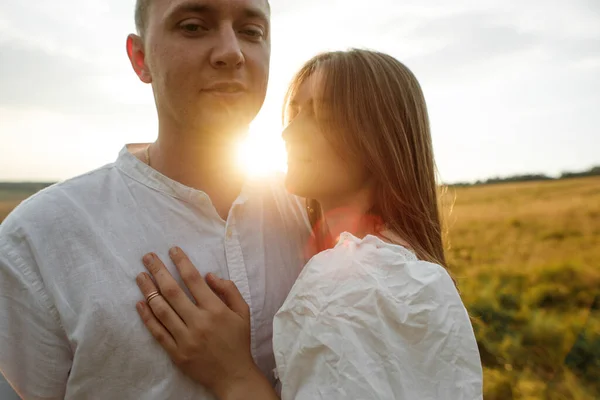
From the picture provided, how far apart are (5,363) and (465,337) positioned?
4.85 ft

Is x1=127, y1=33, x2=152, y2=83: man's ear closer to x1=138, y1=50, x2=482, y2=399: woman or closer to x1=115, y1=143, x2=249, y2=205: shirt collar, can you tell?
x1=115, y1=143, x2=249, y2=205: shirt collar

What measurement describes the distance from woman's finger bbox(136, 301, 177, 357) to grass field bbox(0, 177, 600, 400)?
4.49ft

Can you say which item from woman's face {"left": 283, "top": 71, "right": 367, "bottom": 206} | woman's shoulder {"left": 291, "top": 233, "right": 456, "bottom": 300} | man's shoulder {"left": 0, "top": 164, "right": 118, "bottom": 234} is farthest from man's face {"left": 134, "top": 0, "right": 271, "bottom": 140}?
woman's shoulder {"left": 291, "top": 233, "right": 456, "bottom": 300}

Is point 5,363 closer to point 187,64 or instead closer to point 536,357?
point 187,64

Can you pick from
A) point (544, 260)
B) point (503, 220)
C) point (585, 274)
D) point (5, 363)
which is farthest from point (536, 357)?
point (503, 220)

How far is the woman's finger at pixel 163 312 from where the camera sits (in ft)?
5.59

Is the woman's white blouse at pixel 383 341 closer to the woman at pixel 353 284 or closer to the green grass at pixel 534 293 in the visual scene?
the woman at pixel 353 284

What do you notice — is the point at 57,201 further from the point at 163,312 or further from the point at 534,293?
the point at 534,293

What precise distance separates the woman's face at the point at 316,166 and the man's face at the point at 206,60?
245 mm

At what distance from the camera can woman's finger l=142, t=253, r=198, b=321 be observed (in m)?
1.74

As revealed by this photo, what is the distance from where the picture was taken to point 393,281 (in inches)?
61.4

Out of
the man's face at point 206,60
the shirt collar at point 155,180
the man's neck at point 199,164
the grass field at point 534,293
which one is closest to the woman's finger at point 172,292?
the shirt collar at point 155,180

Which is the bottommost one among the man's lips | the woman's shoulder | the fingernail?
the fingernail

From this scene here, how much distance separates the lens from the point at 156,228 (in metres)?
1.93
